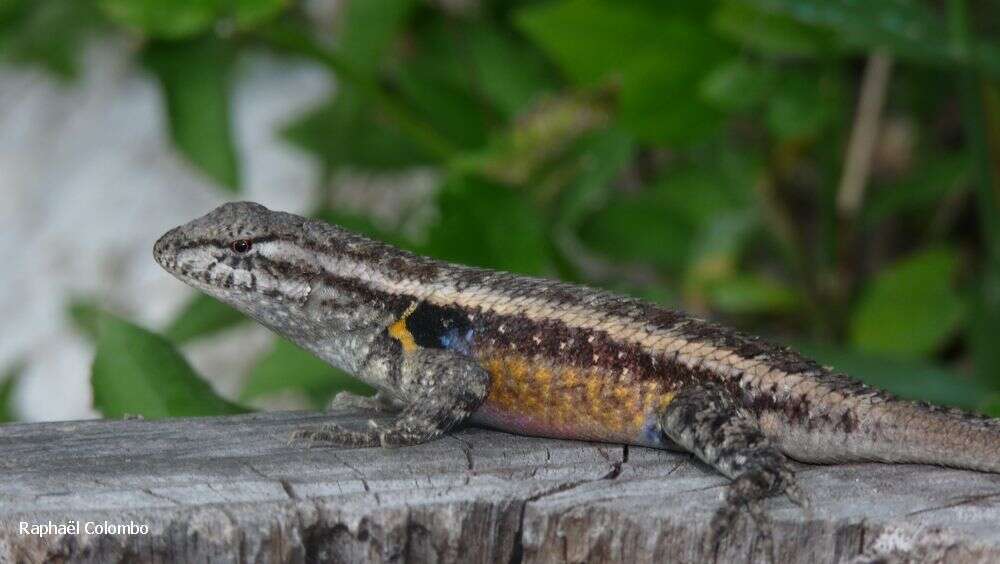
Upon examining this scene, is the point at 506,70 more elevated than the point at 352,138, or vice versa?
the point at 506,70

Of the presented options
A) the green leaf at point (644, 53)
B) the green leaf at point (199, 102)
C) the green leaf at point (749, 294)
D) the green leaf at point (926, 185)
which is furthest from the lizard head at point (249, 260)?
the green leaf at point (926, 185)

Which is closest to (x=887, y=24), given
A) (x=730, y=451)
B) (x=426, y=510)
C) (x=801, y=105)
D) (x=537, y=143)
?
(x=801, y=105)

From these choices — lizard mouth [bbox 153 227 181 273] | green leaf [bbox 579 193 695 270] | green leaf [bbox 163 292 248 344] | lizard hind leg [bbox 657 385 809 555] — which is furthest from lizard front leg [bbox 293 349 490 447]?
green leaf [bbox 579 193 695 270]

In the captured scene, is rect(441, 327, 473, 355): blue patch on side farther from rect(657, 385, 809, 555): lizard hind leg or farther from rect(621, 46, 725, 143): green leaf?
rect(621, 46, 725, 143): green leaf

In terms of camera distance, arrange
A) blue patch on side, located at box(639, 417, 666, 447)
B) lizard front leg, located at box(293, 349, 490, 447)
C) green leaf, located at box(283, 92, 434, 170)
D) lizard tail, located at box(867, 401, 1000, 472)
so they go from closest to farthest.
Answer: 1. lizard tail, located at box(867, 401, 1000, 472)
2. lizard front leg, located at box(293, 349, 490, 447)
3. blue patch on side, located at box(639, 417, 666, 447)
4. green leaf, located at box(283, 92, 434, 170)

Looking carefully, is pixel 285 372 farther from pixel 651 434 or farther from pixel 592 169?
pixel 651 434

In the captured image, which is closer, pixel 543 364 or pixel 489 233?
pixel 543 364

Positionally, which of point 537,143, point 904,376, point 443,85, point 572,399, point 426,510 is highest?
point 443,85

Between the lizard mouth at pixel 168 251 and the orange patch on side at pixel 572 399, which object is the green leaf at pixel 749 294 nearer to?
the orange patch on side at pixel 572 399

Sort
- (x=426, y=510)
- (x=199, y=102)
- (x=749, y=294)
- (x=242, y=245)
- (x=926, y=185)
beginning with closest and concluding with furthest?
1. (x=426, y=510)
2. (x=242, y=245)
3. (x=199, y=102)
4. (x=749, y=294)
5. (x=926, y=185)
